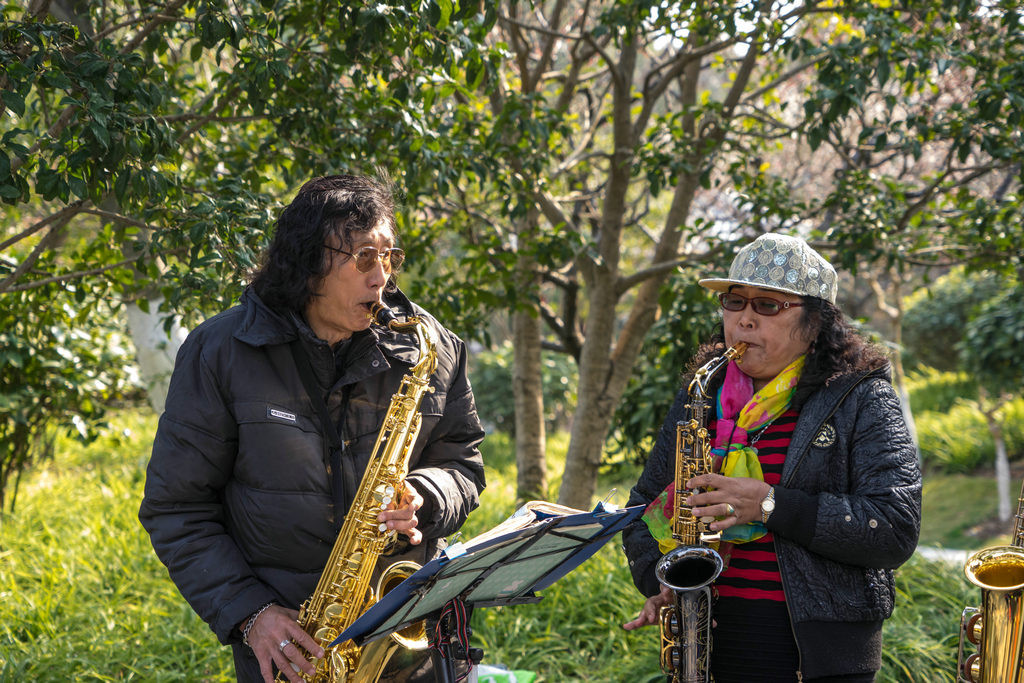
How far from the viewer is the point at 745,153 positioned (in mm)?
5066

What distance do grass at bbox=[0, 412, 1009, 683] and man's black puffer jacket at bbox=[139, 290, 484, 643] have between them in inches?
59.5

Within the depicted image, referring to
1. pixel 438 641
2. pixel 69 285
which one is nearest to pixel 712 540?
pixel 438 641

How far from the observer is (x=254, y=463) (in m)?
2.29

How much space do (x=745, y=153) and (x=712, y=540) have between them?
3188mm

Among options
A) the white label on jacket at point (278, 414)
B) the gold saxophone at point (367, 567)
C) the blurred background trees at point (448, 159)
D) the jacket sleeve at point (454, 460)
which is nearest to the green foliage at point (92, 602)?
the blurred background trees at point (448, 159)

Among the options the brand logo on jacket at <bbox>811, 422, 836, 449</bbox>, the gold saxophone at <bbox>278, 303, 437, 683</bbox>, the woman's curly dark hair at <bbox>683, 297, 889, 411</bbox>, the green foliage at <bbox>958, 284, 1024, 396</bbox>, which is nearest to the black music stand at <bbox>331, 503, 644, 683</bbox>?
the gold saxophone at <bbox>278, 303, 437, 683</bbox>

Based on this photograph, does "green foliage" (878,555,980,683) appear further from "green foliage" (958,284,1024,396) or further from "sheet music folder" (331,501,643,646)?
"green foliage" (958,284,1024,396)

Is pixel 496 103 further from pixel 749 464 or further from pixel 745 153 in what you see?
pixel 749 464

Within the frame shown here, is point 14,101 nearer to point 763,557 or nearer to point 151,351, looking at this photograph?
point 763,557

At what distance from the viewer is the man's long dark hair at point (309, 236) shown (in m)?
2.38

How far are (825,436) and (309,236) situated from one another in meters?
1.60

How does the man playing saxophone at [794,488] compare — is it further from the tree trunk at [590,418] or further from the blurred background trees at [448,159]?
the tree trunk at [590,418]

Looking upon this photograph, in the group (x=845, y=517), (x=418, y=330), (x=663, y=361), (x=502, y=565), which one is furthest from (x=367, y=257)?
(x=663, y=361)

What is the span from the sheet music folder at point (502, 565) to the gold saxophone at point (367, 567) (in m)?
0.33
